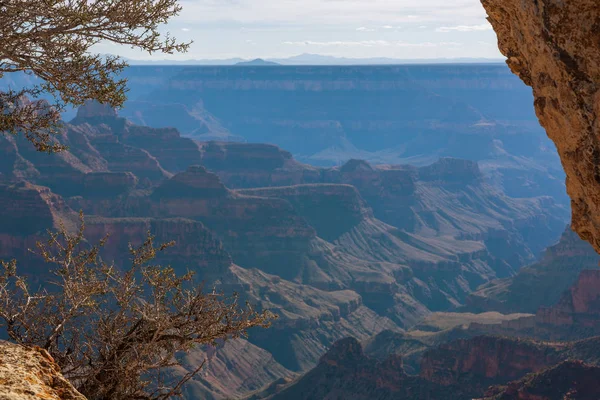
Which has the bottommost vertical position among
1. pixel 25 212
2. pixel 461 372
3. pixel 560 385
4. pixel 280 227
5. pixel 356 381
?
pixel 356 381

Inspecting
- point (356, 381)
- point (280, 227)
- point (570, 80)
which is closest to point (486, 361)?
point (356, 381)

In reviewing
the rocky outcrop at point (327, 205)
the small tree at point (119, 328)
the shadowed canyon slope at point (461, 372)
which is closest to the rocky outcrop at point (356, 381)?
the shadowed canyon slope at point (461, 372)

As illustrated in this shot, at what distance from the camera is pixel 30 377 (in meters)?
9.23

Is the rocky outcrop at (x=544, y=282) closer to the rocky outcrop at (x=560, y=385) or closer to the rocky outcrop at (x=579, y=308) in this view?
the rocky outcrop at (x=579, y=308)

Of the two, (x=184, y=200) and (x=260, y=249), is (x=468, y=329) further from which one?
(x=184, y=200)

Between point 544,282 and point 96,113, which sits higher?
point 96,113

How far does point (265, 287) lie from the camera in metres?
100

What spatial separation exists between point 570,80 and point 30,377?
23.5 ft

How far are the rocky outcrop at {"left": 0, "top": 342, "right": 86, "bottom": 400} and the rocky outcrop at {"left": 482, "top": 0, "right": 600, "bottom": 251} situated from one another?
664cm

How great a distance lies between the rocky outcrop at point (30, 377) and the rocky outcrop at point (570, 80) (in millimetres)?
6636

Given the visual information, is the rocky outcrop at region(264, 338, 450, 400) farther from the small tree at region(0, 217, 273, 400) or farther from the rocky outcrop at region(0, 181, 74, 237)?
the small tree at region(0, 217, 273, 400)

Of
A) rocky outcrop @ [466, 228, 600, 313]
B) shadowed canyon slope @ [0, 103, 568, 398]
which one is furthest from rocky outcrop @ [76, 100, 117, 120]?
rocky outcrop @ [466, 228, 600, 313]

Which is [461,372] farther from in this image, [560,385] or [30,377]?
[30,377]

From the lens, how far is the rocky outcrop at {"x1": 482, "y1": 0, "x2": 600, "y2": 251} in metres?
8.19
